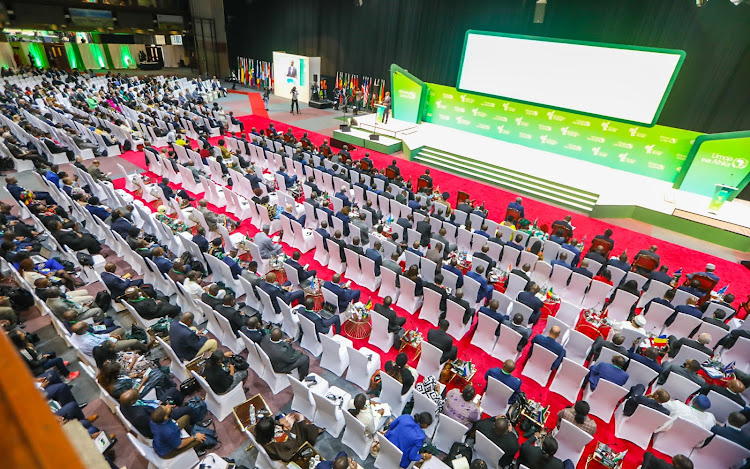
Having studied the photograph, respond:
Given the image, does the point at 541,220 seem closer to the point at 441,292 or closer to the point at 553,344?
the point at 441,292

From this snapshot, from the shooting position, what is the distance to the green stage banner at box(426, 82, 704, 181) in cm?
1516

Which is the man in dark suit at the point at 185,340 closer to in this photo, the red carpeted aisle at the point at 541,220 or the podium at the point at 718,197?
the red carpeted aisle at the point at 541,220

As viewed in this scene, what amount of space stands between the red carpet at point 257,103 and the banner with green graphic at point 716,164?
20.8 meters

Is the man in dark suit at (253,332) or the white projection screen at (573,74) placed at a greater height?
the white projection screen at (573,74)

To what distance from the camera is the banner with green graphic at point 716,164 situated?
1327 cm

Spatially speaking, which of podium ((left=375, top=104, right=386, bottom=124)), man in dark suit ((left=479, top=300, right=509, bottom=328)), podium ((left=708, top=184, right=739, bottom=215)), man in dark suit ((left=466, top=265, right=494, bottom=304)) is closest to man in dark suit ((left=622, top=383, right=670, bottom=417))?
man in dark suit ((left=479, top=300, right=509, bottom=328))

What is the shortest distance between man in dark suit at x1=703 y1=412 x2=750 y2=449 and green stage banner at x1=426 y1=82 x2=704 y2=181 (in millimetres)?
12040

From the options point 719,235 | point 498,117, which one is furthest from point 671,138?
point 498,117

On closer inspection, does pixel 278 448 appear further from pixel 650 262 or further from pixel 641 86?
pixel 641 86

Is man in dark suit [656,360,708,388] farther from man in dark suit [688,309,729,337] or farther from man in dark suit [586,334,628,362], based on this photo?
man in dark suit [688,309,729,337]

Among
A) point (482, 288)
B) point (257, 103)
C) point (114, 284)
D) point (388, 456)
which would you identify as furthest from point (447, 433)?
point (257, 103)

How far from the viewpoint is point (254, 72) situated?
31.8 meters

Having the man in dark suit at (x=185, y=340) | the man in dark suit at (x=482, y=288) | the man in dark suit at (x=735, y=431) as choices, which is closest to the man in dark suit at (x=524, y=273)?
the man in dark suit at (x=482, y=288)

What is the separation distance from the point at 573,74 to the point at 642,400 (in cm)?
1400
